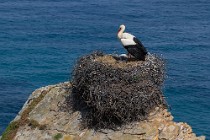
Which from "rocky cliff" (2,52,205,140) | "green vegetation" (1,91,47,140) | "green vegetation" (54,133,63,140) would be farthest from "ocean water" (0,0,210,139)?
"green vegetation" (54,133,63,140)

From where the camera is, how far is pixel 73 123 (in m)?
28.0

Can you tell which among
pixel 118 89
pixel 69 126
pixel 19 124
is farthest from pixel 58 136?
pixel 118 89

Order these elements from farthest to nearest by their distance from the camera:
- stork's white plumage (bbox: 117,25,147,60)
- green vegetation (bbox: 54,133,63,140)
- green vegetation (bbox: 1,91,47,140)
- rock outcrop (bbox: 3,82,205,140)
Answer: green vegetation (bbox: 1,91,47,140) → stork's white plumage (bbox: 117,25,147,60) → green vegetation (bbox: 54,133,63,140) → rock outcrop (bbox: 3,82,205,140)

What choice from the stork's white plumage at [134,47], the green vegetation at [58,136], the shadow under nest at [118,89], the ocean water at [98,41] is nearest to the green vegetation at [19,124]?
the green vegetation at [58,136]

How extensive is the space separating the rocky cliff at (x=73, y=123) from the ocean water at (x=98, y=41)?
22.5 meters

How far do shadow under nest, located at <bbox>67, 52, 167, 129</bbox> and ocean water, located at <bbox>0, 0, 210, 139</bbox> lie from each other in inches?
1059

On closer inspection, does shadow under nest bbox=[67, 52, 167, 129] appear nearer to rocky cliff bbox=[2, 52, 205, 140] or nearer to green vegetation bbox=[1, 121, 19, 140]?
rocky cliff bbox=[2, 52, 205, 140]

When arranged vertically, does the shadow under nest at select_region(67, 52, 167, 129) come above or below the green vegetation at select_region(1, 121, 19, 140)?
above

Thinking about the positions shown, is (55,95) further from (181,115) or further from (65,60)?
(65,60)

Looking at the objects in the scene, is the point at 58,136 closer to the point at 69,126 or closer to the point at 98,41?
the point at 69,126

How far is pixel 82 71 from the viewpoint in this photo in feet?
88.9

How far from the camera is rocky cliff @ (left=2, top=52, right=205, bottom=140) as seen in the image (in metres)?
25.4

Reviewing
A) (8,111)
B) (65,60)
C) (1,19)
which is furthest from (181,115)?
(1,19)

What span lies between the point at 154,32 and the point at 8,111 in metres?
40.4
